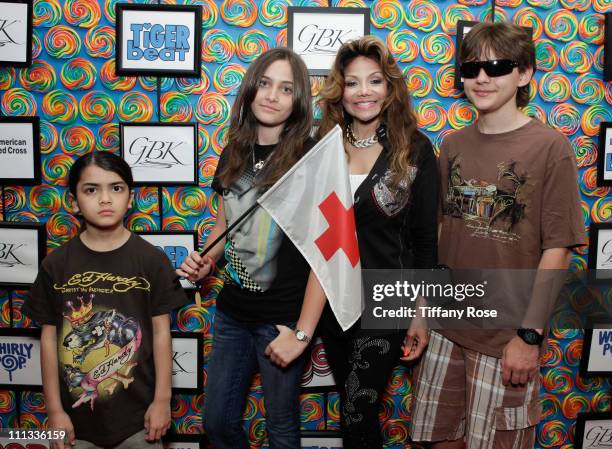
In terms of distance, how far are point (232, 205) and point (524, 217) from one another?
34.8 inches

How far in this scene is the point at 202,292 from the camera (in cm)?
194

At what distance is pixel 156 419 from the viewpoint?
1469 millimetres

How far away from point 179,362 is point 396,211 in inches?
43.3

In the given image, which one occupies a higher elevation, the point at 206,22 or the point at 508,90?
the point at 206,22

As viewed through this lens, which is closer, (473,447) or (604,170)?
(473,447)

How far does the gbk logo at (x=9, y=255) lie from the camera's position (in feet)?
6.23

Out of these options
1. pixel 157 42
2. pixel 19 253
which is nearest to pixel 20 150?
pixel 19 253

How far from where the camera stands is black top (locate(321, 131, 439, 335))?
147cm

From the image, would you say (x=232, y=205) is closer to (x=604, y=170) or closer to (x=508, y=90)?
(x=508, y=90)

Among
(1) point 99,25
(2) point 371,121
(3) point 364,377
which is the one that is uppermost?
(1) point 99,25

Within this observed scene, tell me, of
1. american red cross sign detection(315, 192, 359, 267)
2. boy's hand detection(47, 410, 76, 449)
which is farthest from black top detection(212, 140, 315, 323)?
boy's hand detection(47, 410, 76, 449)

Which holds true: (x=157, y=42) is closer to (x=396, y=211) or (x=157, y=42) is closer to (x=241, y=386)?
(x=396, y=211)

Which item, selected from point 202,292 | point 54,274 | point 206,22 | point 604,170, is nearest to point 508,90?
point 604,170
